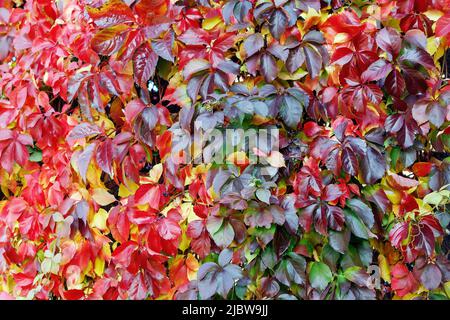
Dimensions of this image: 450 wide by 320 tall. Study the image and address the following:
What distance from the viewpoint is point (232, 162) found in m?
1.57

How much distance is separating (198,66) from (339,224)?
2.10 ft

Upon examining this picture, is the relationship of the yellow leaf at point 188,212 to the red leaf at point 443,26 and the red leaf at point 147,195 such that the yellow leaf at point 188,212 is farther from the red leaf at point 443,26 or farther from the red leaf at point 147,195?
the red leaf at point 443,26

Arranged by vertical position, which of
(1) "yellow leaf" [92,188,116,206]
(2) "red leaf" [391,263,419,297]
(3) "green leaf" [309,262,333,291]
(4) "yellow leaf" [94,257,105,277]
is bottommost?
(4) "yellow leaf" [94,257,105,277]

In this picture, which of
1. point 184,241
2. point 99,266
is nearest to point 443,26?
point 184,241

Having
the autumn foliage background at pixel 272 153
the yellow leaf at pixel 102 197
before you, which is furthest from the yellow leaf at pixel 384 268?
the yellow leaf at pixel 102 197

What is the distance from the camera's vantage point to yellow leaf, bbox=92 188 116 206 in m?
1.74

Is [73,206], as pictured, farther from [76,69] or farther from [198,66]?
[198,66]

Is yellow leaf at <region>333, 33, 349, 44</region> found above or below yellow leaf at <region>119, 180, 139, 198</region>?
above

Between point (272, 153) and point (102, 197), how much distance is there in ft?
2.00

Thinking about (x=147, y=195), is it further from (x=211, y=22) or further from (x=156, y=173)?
(x=211, y=22)

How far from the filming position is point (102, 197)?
1.74 meters

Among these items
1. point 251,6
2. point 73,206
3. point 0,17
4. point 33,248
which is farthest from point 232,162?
point 0,17

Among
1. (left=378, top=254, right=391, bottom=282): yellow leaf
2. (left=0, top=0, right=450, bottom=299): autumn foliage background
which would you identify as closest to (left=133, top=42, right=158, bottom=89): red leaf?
(left=0, top=0, right=450, bottom=299): autumn foliage background

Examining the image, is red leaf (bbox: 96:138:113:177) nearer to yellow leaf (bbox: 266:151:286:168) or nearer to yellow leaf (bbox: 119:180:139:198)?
yellow leaf (bbox: 119:180:139:198)
